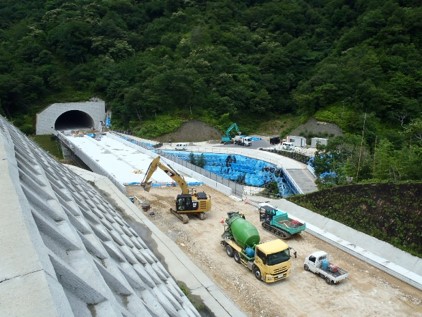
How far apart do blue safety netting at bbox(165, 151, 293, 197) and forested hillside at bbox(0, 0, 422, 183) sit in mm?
11691

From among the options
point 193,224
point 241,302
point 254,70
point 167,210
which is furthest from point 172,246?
point 254,70

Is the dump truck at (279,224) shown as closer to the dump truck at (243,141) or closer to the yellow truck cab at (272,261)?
the yellow truck cab at (272,261)

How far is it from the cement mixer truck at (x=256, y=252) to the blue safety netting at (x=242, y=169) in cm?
1827

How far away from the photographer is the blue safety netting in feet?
127

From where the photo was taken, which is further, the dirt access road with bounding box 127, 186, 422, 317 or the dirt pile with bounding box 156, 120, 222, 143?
the dirt pile with bounding box 156, 120, 222, 143

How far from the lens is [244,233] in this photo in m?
17.4

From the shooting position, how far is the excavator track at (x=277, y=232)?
66.1ft

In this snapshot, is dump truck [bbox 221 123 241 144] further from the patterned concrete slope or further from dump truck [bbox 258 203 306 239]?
the patterned concrete slope

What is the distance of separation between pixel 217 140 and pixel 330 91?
17.9 meters

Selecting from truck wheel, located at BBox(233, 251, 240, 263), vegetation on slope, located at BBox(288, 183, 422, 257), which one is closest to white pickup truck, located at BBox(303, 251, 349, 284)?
truck wheel, located at BBox(233, 251, 240, 263)

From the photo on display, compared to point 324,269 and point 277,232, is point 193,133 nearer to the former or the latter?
point 277,232

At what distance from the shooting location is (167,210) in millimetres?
24844

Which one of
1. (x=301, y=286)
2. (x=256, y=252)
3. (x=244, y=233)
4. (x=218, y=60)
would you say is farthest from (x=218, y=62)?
(x=301, y=286)

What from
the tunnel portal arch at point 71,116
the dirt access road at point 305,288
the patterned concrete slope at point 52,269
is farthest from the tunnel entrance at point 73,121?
the patterned concrete slope at point 52,269
